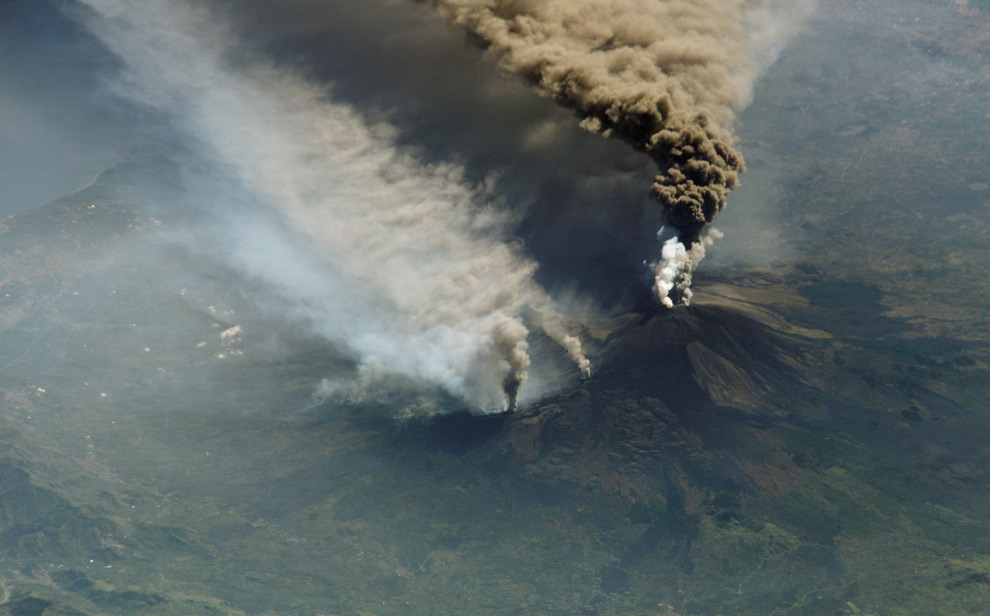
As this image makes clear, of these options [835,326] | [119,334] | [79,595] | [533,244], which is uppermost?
[533,244]

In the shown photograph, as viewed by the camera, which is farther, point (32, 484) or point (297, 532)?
point (32, 484)

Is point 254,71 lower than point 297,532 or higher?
higher

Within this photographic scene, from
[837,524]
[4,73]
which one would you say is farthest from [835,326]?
[4,73]

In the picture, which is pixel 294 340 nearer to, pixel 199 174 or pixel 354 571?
pixel 199 174

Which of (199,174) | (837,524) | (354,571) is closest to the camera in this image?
(199,174)

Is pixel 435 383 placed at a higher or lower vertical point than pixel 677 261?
lower

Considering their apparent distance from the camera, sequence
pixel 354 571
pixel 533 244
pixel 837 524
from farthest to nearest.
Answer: pixel 354 571 < pixel 837 524 < pixel 533 244

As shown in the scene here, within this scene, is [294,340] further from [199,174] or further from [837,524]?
[837,524]

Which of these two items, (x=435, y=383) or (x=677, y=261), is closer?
(x=677, y=261)
